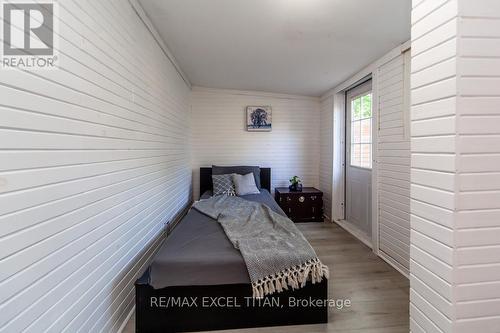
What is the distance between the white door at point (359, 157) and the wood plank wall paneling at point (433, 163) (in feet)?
8.93

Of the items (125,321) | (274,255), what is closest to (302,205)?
(274,255)

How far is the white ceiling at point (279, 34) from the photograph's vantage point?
1969mm

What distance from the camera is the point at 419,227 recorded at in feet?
3.06

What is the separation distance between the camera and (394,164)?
2.70 m

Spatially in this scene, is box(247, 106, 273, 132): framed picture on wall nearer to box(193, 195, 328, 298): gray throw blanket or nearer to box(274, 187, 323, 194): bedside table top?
box(274, 187, 323, 194): bedside table top

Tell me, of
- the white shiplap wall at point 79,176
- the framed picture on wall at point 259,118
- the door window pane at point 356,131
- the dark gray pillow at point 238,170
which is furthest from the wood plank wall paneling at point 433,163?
the framed picture on wall at point 259,118

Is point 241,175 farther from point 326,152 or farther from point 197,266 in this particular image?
point 197,266

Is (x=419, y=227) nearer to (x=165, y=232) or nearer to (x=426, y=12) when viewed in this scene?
(x=426, y=12)

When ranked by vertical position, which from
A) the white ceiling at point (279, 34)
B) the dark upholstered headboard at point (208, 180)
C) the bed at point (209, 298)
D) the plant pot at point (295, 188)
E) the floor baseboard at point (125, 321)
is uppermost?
the white ceiling at point (279, 34)

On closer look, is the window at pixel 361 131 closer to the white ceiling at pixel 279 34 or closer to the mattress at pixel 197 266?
the white ceiling at pixel 279 34

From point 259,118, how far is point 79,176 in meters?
3.61

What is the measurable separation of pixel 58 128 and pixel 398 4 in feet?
7.77

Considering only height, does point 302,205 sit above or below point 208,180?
below

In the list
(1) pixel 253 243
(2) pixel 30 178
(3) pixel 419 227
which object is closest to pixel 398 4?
(3) pixel 419 227
